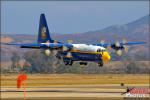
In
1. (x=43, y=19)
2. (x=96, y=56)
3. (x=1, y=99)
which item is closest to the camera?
(x=1, y=99)

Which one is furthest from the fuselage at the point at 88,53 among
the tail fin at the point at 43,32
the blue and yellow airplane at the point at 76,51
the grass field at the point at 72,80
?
the tail fin at the point at 43,32

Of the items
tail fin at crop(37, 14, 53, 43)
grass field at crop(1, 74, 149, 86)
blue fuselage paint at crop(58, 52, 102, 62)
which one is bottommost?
grass field at crop(1, 74, 149, 86)

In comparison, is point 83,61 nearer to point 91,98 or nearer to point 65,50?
point 65,50

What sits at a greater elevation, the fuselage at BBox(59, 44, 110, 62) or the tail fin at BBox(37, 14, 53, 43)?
the tail fin at BBox(37, 14, 53, 43)

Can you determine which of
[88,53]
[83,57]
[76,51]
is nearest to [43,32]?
[76,51]

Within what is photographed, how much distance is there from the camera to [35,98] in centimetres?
7356

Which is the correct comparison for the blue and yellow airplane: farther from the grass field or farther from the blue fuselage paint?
the grass field

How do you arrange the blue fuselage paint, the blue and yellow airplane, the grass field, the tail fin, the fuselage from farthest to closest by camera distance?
the tail fin < the blue fuselage paint < the blue and yellow airplane < the fuselage < the grass field

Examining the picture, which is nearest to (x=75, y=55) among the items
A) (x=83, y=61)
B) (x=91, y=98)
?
(x=83, y=61)

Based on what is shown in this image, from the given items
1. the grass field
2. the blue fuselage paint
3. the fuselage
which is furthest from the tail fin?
the grass field

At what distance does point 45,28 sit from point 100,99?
62.6m

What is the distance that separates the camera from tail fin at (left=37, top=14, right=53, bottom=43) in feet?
432

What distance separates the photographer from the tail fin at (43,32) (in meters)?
132

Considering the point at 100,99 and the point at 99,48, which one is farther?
the point at 99,48
